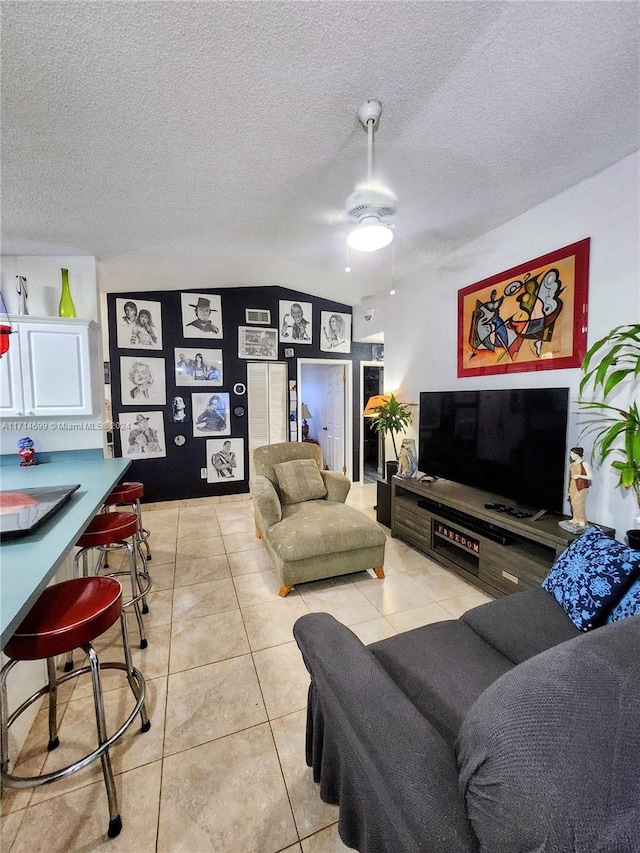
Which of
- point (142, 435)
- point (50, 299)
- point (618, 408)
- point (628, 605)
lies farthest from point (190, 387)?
point (628, 605)

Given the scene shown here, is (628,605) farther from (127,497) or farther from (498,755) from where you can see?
(127,497)

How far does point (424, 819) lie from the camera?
0.62 m

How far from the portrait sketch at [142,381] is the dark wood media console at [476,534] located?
122 inches

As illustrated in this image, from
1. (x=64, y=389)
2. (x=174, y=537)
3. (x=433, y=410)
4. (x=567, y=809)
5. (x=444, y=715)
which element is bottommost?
(x=174, y=537)

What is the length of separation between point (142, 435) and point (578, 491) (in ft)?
14.3

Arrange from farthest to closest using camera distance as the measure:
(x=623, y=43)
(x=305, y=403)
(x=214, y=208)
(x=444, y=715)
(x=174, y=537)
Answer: (x=305, y=403) < (x=174, y=537) < (x=214, y=208) < (x=623, y=43) < (x=444, y=715)

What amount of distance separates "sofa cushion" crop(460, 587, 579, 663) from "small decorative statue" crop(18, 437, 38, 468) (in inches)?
123

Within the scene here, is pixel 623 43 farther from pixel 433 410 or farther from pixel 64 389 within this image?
pixel 64 389

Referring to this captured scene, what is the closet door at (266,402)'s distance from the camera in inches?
185

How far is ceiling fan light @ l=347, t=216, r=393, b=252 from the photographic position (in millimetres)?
→ 1773

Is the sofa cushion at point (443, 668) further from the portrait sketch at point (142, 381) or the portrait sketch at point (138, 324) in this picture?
the portrait sketch at point (138, 324)

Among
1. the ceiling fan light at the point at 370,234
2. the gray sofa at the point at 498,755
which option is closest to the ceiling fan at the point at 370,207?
the ceiling fan light at the point at 370,234

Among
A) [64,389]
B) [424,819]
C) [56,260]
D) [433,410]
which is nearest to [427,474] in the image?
[433,410]

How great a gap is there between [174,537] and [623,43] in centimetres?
431
